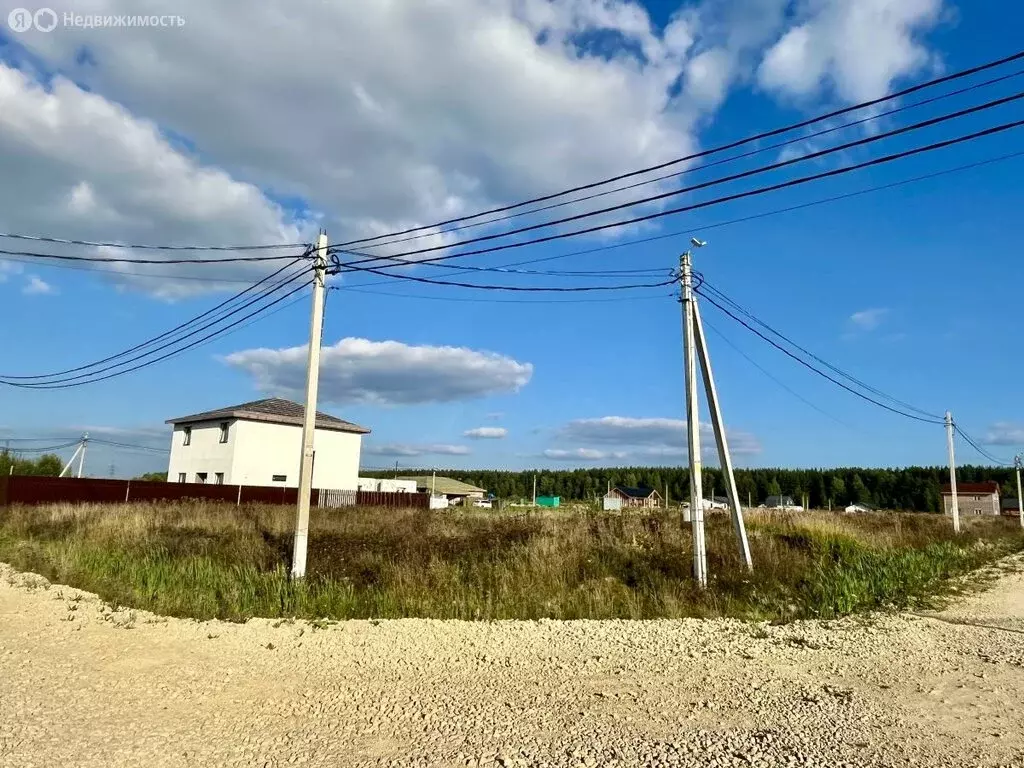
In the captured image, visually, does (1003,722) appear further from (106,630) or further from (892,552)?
(892,552)

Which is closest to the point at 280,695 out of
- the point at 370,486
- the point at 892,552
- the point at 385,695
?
the point at 385,695

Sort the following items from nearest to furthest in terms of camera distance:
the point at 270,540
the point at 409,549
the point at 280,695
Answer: the point at 280,695
the point at 409,549
the point at 270,540

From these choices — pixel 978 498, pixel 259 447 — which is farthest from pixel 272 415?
pixel 978 498

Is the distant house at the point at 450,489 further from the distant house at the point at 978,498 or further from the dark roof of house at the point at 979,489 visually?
the dark roof of house at the point at 979,489

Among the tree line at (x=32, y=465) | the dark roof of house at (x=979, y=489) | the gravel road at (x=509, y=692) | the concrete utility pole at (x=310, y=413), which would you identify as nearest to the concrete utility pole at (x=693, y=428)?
the gravel road at (x=509, y=692)

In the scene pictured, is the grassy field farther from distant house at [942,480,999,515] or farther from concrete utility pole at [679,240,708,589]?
distant house at [942,480,999,515]

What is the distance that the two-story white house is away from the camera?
32.0 m

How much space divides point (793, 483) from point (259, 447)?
9236 centimetres

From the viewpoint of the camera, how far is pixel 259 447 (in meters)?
32.6

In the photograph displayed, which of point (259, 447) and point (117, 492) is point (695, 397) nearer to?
point (117, 492)

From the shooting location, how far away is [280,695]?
552 cm

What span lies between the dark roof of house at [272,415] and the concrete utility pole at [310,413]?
22.7m

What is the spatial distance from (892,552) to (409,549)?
10.1m

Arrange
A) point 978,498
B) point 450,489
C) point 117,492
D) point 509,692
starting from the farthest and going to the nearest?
point 978,498
point 450,489
point 117,492
point 509,692
